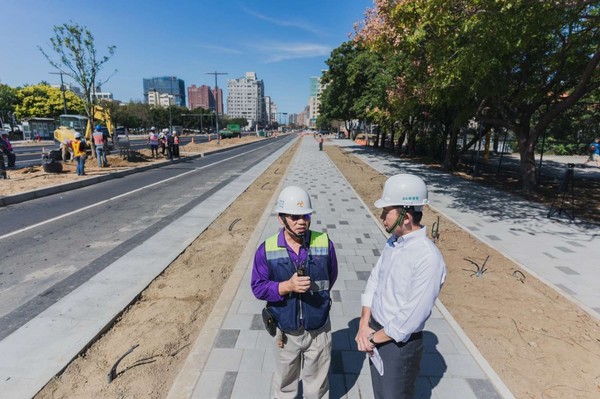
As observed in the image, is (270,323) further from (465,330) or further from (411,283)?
(465,330)

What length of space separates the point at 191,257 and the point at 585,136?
3345cm

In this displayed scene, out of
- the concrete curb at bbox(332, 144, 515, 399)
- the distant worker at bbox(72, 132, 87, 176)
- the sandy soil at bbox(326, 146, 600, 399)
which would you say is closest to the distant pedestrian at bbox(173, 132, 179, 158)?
the distant worker at bbox(72, 132, 87, 176)

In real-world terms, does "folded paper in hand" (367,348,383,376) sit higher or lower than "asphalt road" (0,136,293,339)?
higher

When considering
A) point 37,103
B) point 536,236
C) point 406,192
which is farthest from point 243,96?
point 406,192

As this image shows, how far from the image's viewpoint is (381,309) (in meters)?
2.09

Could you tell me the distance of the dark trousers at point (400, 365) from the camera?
1960 mm

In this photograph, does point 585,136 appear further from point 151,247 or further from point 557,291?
point 151,247

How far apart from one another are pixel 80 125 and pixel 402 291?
103 feet

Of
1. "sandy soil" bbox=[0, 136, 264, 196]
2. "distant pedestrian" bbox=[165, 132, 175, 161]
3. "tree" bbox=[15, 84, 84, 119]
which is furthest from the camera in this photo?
"tree" bbox=[15, 84, 84, 119]

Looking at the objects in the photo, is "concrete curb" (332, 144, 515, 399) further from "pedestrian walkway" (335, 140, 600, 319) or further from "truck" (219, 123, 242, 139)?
"truck" (219, 123, 242, 139)

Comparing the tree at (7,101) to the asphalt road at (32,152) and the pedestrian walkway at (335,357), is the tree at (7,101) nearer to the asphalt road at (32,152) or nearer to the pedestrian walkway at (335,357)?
the asphalt road at (32,152)

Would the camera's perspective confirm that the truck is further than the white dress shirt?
Yes

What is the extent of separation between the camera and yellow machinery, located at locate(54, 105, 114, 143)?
20.4 meters

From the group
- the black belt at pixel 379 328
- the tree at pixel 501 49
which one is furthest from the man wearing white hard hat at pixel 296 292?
the tree at pixel 501 49
